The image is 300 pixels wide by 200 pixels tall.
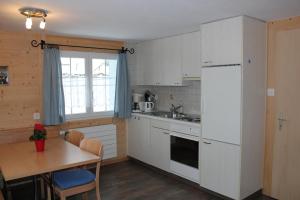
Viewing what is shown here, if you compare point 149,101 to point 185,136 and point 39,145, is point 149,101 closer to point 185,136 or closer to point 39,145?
point 185,136

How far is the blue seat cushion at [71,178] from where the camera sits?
2.65m

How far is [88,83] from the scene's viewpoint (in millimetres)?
4559

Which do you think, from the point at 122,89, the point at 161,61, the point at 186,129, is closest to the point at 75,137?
the point at 122,89

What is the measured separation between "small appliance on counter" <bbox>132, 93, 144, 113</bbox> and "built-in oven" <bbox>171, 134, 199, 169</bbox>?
1.22m

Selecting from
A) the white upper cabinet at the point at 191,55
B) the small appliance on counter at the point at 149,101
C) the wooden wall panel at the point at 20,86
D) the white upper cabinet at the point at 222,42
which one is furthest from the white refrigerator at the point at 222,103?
the wooden wall panel at the point at 20,86

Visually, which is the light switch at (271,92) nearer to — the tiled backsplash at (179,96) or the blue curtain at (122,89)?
the tiled backsplash at (179,96)

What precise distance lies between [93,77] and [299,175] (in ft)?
11.5

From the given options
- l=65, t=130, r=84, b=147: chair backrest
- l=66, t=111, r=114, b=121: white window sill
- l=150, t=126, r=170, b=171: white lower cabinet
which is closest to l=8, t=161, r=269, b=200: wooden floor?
l=150, t=126, r=170, b=171: white lower cabinet

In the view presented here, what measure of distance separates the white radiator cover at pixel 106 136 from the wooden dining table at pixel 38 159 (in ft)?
4.17

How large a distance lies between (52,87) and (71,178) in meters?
1.75

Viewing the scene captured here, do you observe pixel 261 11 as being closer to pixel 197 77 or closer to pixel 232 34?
pixel 232 34

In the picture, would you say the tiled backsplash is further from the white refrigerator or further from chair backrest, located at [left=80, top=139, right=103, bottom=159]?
chair backrest, located at [left=80, top=139, right=103, bottom=159]

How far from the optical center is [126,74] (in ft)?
15.8

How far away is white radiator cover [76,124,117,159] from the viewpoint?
14.8ft
